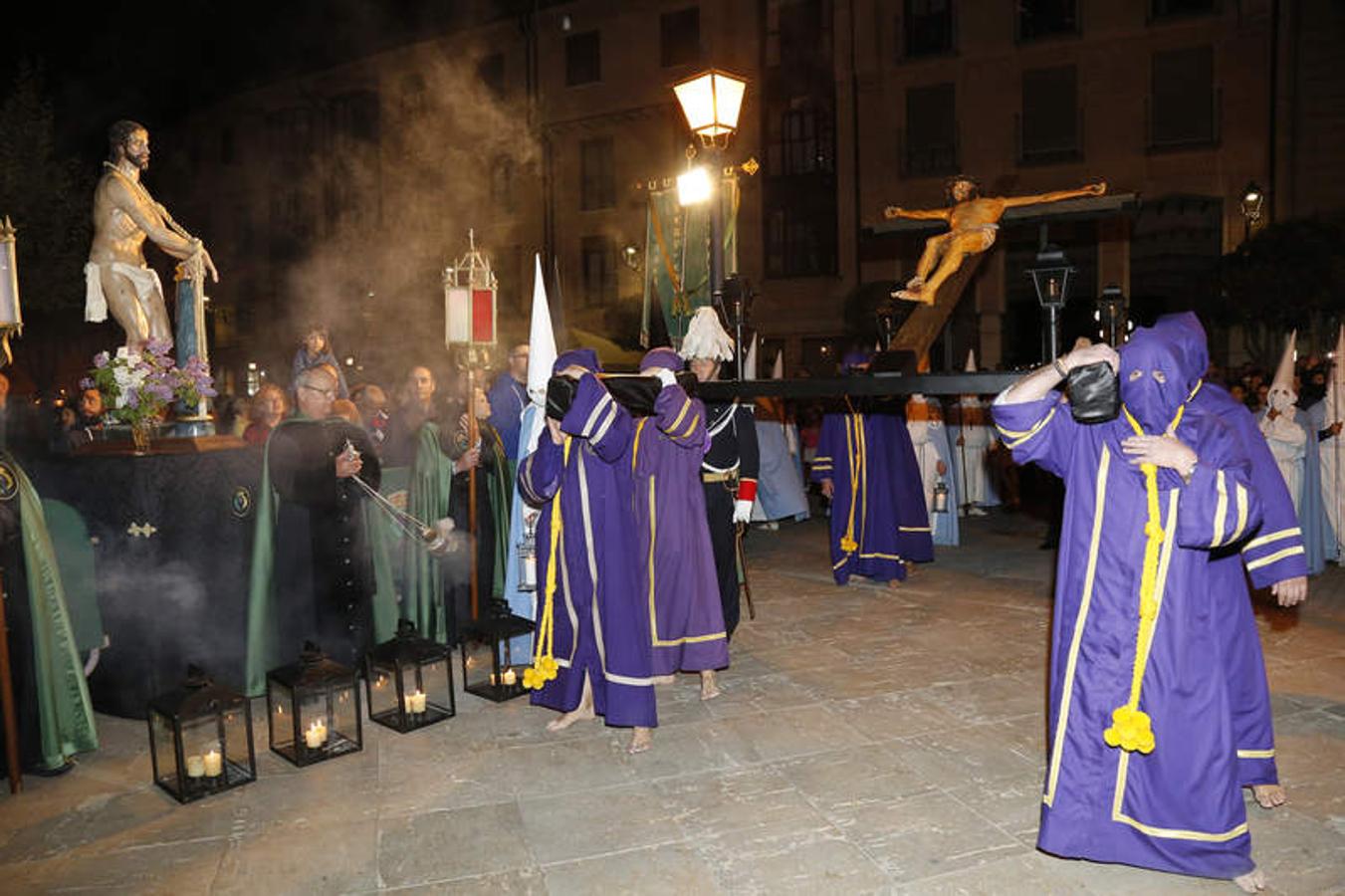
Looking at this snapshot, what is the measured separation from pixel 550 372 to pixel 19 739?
3.21 metres

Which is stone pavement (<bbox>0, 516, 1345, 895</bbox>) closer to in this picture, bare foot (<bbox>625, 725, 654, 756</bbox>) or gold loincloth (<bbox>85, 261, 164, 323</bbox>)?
bare foot (<bbox>625, 725, 654, 756</bbox>)

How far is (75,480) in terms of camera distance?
18.2 ft

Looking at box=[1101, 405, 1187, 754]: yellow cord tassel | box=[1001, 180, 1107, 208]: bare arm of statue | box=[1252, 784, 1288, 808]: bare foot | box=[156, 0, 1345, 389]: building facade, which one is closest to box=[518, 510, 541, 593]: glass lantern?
box=[1001, 180, 1107, 208]: bare arm of statue

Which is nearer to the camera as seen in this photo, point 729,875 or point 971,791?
point 729,875

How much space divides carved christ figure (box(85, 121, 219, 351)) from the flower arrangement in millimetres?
229

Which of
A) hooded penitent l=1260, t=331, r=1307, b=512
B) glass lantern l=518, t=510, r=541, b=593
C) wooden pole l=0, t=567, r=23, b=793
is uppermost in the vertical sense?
hooded penitent l=1260, t=331, r=1307, b=512

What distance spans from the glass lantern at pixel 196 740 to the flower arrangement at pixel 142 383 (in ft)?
6.42

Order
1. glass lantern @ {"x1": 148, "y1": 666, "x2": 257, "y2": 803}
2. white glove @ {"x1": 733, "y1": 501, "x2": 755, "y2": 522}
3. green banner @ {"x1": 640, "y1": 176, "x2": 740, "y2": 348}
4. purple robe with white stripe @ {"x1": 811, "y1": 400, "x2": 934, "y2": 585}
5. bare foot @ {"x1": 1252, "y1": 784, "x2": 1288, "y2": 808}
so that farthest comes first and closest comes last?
purple robe with white stripe @ {"x1": 811, "y1": 400, "x2": 934, "y2": 585} → green banner @ {"x1": 640, "y1": 176, "x2": 740, "y2": 348} → white glove @ {"x1": 733, "y1": 501, "x2": 755, "y2": 522} → glass lantern @ {"x1": 148, "y1": 666, "x2": 257, "y2": 803} → bare foot @ {"x1": 1252, "y1": 784, "x2": 1288, "y2": 808}

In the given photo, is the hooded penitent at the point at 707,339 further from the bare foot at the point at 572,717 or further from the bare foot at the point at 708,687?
the bare foot at the point at 572,717

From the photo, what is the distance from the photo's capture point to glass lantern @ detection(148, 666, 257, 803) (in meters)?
4.32

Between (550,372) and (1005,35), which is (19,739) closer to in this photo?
(550,372)

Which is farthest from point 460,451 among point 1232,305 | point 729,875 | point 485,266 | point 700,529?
point 1232,305

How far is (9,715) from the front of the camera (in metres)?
4.51

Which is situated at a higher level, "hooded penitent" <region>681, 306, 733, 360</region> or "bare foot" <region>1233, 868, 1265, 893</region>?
"hooded penitent" <region>681, 306, 733, 360</region>
